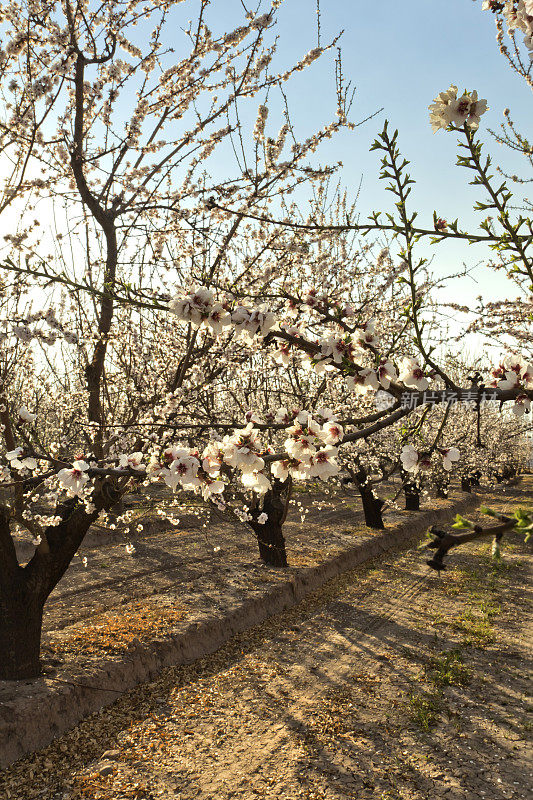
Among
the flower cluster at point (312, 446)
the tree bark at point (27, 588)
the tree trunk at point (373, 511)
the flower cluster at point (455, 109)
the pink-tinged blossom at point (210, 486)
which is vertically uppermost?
the flower cluster at point (455, 109)

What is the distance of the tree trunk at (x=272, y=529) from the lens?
1016 centimetres

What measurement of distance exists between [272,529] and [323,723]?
5.09m

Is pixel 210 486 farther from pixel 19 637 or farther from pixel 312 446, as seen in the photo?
pixel 19 637

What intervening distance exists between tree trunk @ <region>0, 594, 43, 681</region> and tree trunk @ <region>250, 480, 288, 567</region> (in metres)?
4.81

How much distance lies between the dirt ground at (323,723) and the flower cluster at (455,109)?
12.3 feet

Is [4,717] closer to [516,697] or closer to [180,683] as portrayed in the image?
[180,683]

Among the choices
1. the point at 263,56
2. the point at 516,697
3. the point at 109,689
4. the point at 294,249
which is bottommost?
the point at 516,697

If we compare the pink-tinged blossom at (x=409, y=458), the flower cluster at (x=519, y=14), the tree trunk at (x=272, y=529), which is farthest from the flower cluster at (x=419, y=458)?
the tree trunk at (x=272, y=529)

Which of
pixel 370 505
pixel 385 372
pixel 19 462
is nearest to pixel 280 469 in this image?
pixel 385 372

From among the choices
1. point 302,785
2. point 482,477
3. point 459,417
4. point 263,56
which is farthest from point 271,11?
point 482,477

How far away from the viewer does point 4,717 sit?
4.84 meters

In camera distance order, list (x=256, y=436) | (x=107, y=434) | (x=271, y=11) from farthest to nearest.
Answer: (x=107, y=434) → (x=271, y=11) → (x=256, y=436)

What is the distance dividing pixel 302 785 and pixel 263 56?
7.49m

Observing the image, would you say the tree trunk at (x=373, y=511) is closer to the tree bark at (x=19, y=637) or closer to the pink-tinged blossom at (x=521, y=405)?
the tree bark at (x=19, y=637)
